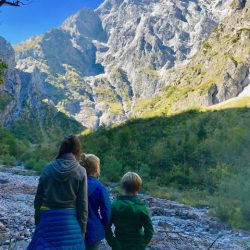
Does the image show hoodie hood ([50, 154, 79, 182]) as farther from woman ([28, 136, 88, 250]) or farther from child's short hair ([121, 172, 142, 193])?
child's short hair ([121, 172, 142, 193])

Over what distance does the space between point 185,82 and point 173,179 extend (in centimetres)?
15251

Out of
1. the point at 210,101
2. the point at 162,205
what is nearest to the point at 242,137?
the point at 162,205

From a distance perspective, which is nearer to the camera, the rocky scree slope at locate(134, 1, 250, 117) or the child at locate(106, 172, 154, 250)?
the child at locate(106, 172, 154, 250)

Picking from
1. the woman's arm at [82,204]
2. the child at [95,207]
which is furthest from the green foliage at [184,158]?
the woman's arm at [82,204]

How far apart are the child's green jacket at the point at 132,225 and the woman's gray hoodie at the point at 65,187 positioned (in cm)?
58

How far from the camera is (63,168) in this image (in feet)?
16.6

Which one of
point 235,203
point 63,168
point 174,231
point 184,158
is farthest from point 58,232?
point 184,158

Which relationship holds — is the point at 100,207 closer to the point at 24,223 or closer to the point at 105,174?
the point at 24,223

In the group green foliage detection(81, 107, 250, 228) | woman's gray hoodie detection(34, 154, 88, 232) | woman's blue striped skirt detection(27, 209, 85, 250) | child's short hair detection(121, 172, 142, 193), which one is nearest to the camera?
woman's blue striped skirt detection(27, 209, 85, 250)

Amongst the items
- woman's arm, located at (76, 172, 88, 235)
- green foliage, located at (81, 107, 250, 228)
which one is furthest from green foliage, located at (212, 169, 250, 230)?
woman's arm, located at (76, 172, 88, 235)

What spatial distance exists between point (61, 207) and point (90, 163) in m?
0.85

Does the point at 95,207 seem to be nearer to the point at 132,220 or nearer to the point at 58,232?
the point at 132,220

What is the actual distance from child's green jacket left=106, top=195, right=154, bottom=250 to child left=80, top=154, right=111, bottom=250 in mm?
178

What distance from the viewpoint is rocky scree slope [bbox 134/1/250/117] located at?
5664 inches
